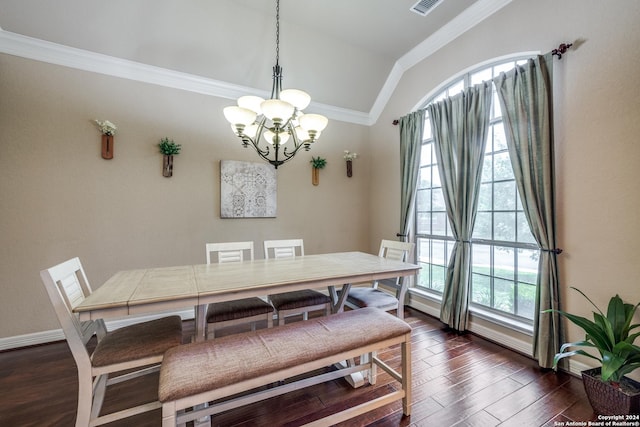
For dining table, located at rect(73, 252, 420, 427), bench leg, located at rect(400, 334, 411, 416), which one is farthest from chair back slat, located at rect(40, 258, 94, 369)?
bench leg, located at rect(400, 334, 411, 416)

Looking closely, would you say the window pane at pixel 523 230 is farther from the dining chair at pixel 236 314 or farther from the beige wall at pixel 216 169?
the dining chair at pixel 236 314

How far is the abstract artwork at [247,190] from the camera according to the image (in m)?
3.35

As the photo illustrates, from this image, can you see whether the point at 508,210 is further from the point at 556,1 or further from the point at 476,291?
the point at 556,1

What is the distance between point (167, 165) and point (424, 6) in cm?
327

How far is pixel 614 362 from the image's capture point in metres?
1.54

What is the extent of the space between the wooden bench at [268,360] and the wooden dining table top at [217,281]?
0.25 m

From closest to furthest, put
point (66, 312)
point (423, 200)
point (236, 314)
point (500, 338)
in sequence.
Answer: point (66, 312), point (236, 314), point (500, 338), point (423, 200)

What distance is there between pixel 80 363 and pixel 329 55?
3693mm

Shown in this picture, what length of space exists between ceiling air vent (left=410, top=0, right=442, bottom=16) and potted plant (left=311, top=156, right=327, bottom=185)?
79.8 inches

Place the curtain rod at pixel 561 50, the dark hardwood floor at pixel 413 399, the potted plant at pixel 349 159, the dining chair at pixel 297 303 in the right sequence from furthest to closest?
the potted plant at pixel 349 159 → the dining chair at pixel 297 303 → the curtain rod at pixel 561 50 → the dark hardwood floor at pixel 413 399

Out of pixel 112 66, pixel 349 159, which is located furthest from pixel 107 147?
pixel 349 159

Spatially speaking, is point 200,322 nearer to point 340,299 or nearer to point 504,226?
point 340,299

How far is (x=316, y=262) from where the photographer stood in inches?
91.6

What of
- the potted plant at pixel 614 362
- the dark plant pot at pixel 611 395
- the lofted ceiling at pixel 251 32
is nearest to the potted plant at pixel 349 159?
the lofted ceiling at pixel 251 32
